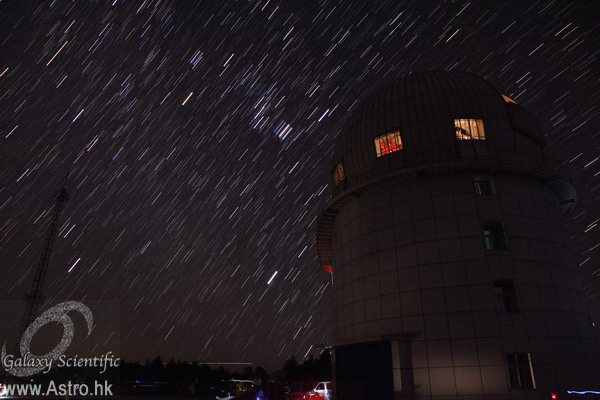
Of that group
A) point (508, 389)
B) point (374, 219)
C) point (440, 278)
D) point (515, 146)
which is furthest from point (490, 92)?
point (508, 389)

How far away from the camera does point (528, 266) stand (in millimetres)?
19375

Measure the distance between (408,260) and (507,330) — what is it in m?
5.69

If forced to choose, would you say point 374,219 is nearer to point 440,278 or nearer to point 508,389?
point 440,278

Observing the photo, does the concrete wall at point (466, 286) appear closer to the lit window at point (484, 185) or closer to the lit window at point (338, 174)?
the lit window at point (484, 185)

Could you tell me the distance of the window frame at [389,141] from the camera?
75.6 feet

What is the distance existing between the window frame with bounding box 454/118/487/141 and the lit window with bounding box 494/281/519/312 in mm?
8423

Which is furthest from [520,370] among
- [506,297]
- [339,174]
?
[339,174]

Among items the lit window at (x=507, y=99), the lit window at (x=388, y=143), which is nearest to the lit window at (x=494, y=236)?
the lit window at (x=388, y=143)

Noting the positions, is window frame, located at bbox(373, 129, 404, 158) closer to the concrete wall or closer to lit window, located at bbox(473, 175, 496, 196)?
the concrete wall

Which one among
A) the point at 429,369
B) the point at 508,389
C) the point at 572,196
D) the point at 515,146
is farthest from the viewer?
the point at 572,196

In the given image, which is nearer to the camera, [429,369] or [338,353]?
[429,369]

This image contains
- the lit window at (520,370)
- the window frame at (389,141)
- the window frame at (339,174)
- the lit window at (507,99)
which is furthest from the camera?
the window frame at (339,174)

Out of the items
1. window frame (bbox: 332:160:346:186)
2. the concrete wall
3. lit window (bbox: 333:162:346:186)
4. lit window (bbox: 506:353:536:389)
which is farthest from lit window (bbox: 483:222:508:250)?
lit window (bbox: 333:162:346:186)

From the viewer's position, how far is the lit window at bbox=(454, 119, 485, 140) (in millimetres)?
21938
